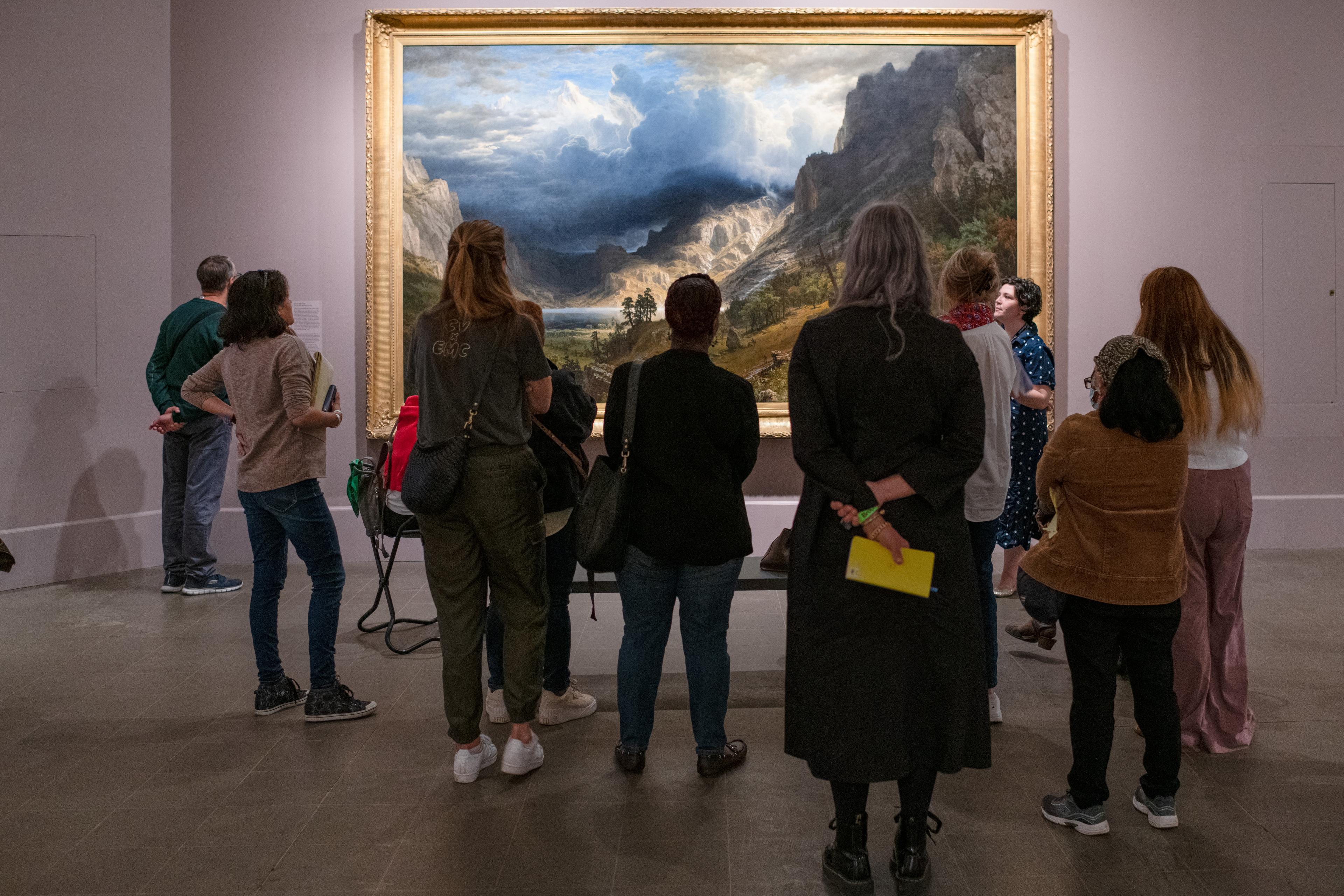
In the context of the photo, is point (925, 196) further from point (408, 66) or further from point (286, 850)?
point (286, 850)

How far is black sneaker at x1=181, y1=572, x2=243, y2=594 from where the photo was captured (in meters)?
6.60

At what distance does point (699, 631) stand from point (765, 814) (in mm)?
625

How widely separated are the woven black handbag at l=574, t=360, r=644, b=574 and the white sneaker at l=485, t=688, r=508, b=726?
110 cm

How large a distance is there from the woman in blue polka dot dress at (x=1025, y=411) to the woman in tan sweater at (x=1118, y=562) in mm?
1701

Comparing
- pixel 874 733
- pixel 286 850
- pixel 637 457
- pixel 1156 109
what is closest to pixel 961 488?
pixel 874 733

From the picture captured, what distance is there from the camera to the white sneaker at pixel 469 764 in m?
3.78

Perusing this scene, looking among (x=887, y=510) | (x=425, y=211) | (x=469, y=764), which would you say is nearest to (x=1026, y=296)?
(x=887, y=510)

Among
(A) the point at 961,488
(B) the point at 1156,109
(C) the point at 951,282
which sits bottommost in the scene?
(A) the point at 961,488

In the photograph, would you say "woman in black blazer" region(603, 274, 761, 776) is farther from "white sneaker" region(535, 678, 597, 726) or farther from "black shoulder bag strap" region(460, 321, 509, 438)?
"white sneaker" region(535, 678, 597, 726)

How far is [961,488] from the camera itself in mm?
2896

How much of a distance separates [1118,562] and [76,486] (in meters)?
6.47

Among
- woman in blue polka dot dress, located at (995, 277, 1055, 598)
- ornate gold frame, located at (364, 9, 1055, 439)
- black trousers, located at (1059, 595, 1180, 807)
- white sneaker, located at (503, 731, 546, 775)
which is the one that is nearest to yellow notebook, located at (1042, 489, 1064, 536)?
black trousers, located at (1059, 595, 1180, 807)

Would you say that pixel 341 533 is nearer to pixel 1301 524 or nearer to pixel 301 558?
pixel 301 558

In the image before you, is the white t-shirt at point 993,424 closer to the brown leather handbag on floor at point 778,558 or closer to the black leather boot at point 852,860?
the brown leather handbag on floor at point 778,558
